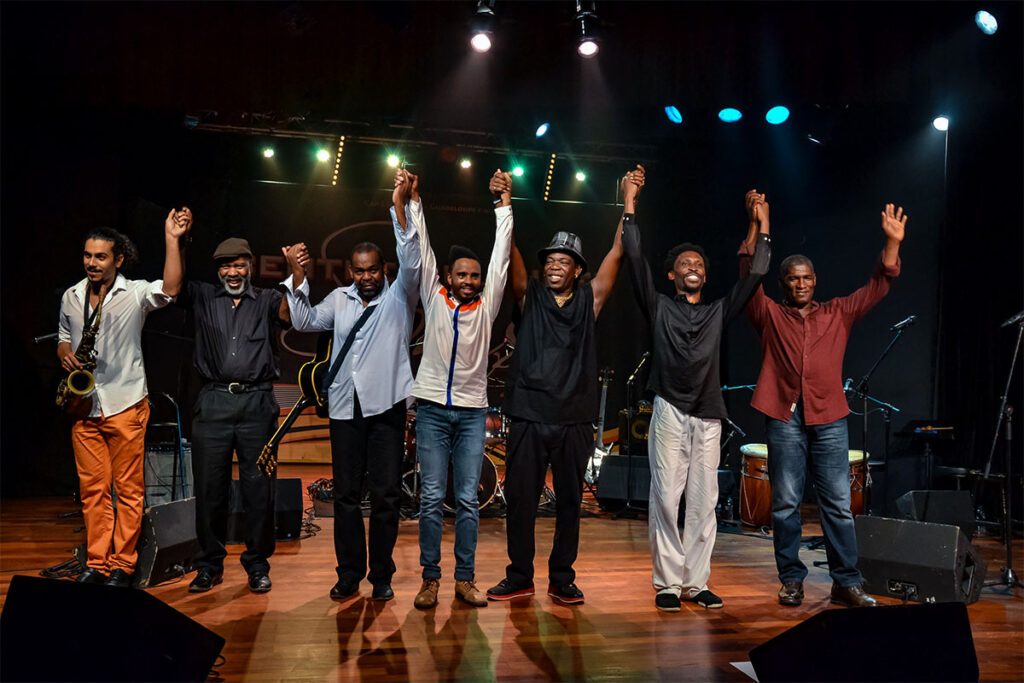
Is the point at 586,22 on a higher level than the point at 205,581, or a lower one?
higher

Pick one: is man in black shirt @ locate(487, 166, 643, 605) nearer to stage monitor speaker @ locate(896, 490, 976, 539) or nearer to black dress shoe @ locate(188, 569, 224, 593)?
black dress shoe @ locate(188, 569, 224, 593)

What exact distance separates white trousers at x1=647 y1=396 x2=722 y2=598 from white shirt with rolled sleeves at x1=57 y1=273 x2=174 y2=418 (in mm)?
2838

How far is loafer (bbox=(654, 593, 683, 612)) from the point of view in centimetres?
388

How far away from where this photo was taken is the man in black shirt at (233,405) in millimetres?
4035

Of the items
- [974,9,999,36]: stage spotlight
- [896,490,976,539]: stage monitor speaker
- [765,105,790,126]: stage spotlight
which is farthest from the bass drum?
[974,9,999,36]: stage spotlight

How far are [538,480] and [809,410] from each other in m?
1.56

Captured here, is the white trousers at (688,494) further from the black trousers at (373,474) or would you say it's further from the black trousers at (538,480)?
the black trousers at (373,474)

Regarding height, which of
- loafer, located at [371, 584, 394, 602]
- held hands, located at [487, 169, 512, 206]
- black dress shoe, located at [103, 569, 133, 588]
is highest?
held hands, located at [487, 169, 512, 206]

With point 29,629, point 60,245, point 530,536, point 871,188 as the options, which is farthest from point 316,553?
point 871,188

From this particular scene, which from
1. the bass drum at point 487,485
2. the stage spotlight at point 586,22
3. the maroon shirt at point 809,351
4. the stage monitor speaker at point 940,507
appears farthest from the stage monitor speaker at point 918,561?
the stage spotlight at point 586,22

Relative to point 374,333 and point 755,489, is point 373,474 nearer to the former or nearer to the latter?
point 374,333

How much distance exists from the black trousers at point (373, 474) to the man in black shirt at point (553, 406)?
23.3 inches

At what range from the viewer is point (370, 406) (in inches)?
153

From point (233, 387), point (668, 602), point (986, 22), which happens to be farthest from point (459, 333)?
point (986, 22)
